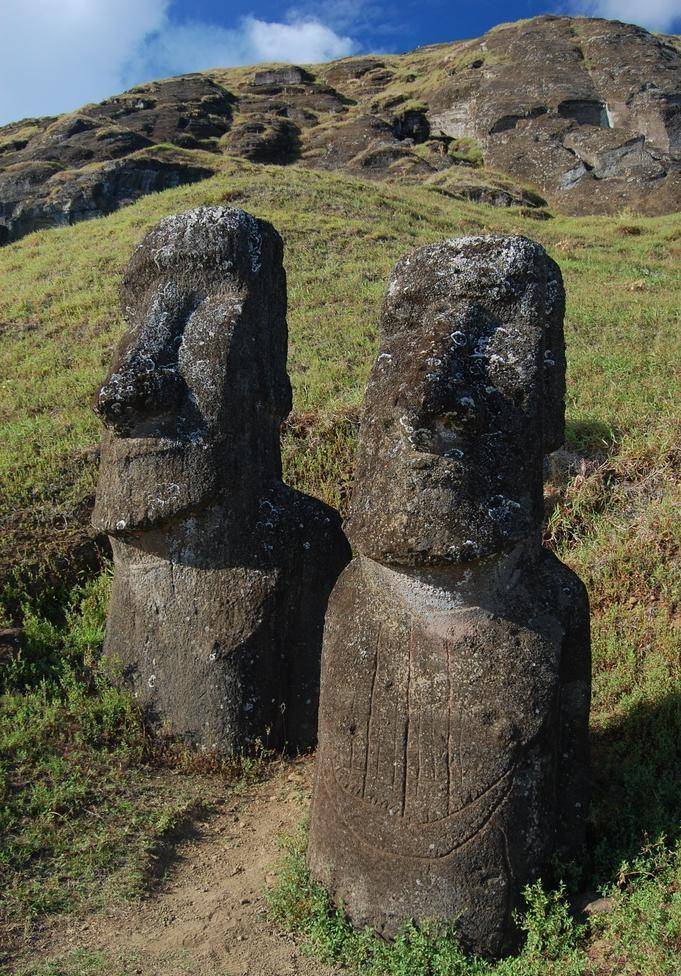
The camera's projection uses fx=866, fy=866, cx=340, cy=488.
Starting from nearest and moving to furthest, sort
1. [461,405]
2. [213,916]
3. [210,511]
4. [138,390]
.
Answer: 1. [461,405]
2. [213,916]
3. [138,390]
4. [210,511]

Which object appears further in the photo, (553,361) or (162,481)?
(162,481)

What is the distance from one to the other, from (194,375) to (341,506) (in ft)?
9.26

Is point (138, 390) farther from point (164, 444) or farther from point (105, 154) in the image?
point (105, 154)

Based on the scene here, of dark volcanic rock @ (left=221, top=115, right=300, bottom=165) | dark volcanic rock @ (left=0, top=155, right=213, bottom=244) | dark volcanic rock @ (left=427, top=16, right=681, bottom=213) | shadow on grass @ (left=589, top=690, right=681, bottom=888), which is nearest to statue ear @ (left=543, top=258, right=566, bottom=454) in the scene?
shadow on grass @ (left=589, top=690, right=681, bottom=888)

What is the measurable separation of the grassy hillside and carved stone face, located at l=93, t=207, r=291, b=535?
1.19 metres

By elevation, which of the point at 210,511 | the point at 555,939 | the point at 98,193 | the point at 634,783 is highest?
the point at 98,193

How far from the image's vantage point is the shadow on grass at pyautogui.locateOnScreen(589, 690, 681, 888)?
3.23 metres

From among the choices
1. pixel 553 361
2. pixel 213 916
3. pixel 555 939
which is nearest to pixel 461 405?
pixel 553 361

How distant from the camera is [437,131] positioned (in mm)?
44875

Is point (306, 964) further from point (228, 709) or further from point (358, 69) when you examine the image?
point (358, 69)

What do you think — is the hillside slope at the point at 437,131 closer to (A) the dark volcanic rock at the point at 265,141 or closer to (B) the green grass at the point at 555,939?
(A) the dark volcanic rock at the point at 265,141

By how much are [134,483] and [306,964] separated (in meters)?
2.29

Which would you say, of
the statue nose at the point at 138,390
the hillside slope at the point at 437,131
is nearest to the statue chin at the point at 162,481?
the statue nose at the point at 138,390

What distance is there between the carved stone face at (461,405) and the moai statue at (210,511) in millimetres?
1360
